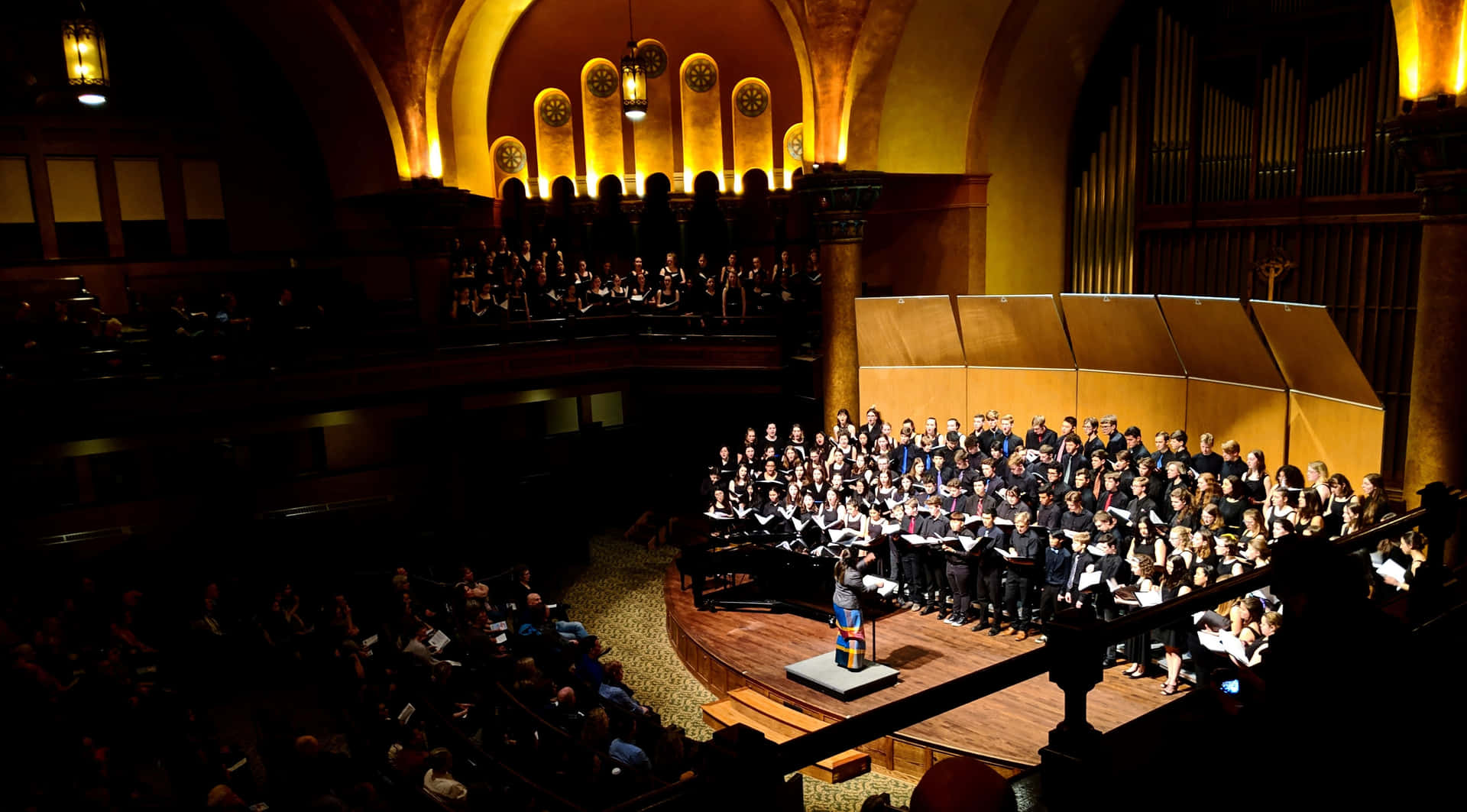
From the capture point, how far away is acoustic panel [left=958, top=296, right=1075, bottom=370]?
13.7 m

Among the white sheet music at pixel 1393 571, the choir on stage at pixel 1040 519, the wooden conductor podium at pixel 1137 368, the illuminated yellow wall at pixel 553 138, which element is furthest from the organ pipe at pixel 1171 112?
the illuminated yellow wall at pixel 553 138

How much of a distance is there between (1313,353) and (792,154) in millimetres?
9858

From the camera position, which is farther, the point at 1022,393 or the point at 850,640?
the point at 1022,393

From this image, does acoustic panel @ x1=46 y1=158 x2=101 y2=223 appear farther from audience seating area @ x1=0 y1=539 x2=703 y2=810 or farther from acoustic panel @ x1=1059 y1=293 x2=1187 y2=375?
acoustic panel @ x1=1059 y1=293 x2=1187 y2=375

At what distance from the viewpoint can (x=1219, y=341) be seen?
38.7 ft

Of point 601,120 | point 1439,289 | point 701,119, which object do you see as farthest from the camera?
point 601,120

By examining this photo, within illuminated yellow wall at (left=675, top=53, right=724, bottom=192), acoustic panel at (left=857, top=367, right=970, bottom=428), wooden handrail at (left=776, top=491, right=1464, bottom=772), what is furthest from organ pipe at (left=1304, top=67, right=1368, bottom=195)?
wooden handrail at (left=776, top=491, right=1464, bottom=772)

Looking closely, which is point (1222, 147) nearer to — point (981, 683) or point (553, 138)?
point (553, 138)

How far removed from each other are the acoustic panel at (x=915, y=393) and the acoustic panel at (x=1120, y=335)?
1908mm

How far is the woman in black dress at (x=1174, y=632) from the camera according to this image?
8086 millimetres

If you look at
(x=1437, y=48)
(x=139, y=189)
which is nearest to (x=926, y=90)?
(x=1437, y=48)

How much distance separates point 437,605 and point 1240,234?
12.0 meters

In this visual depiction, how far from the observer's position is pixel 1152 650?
30.1 ft

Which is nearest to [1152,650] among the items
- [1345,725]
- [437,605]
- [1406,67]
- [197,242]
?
[1406,67]
